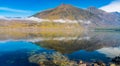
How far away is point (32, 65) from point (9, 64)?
602 centimetres

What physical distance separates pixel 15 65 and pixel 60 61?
438 inches

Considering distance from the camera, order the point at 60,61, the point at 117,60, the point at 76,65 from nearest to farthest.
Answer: the point at 76,65, the point at 60,61, the point at 117,60

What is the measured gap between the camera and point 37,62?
164ft

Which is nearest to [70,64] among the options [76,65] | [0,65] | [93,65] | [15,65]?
[76,65]

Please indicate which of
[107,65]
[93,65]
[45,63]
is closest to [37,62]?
[45,63]

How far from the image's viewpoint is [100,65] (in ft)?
152

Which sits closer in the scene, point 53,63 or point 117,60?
point 53,63

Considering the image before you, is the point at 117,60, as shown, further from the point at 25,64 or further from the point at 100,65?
the point at 25,64

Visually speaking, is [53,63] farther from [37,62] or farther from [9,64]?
[9,64]

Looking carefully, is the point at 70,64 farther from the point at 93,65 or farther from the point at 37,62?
the point at 37,62

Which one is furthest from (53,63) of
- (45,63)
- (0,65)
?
(0,65)

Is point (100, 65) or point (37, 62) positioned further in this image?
point (37, 62)

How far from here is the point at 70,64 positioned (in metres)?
46.9

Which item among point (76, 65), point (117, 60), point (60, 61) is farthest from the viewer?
point (117, 60)
